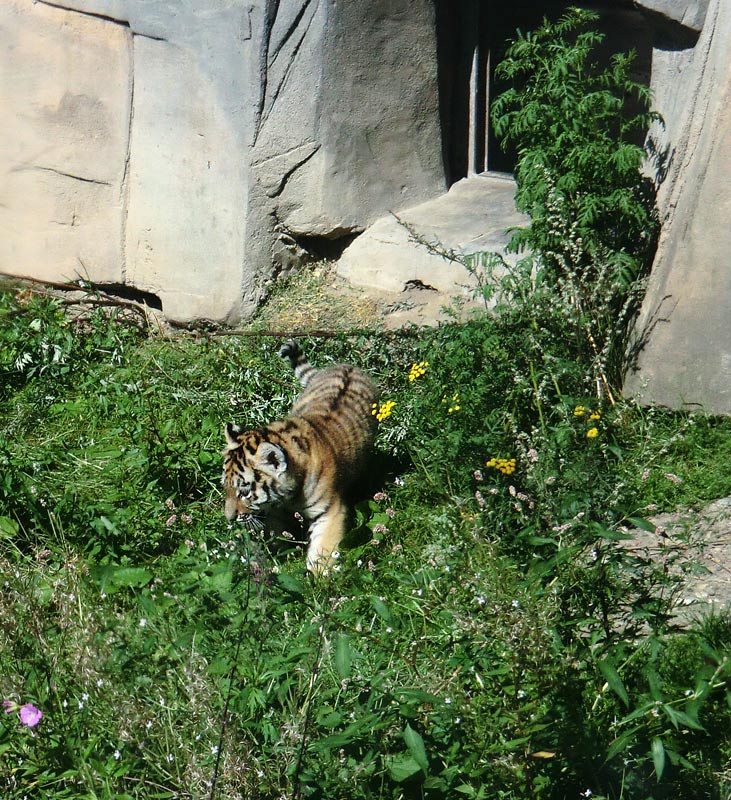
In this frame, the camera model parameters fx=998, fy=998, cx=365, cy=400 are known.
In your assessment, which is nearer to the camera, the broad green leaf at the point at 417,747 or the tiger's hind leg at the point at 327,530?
the broad green leaf at the point at 417,747

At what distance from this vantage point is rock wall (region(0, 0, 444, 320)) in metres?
6.40

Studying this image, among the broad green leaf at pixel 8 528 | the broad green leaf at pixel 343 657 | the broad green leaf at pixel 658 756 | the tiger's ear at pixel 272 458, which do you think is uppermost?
the broad green leaf at pixel 343 657

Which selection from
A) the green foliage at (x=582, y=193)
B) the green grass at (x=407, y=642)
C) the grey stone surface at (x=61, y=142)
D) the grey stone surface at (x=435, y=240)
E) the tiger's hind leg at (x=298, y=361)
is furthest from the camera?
the grey stone surface at (x=61, y=142)

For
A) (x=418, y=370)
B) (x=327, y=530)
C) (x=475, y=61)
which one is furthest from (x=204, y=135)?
(x=327, y=530)

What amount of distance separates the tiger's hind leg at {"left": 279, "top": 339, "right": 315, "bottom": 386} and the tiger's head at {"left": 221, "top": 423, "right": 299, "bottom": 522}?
0.95m

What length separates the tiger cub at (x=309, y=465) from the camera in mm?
4816

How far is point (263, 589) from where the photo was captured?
2.91 m

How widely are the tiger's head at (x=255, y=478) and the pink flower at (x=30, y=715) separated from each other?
204cm

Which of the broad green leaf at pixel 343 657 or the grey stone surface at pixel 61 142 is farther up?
the grey stone surface at pixel 61 142

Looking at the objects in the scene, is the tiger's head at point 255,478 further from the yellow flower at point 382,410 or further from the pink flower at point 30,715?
the pink flower at point 30,715

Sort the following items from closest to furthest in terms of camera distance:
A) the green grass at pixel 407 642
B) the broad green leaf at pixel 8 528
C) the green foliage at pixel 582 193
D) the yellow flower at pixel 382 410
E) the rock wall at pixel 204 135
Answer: the green grass at pixel 407 642 < the broad green leaf at pixel 8 528 < the green foliage at pixel 582 193 < the yellow flower at pixel 382 410 < the rock wall at pixel 204 135

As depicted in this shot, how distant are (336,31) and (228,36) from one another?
27.0 inches

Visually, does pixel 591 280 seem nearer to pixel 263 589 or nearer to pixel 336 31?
pixel 336 31

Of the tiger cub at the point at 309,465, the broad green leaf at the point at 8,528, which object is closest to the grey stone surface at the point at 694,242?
the tiger cub at the point at 309,465
